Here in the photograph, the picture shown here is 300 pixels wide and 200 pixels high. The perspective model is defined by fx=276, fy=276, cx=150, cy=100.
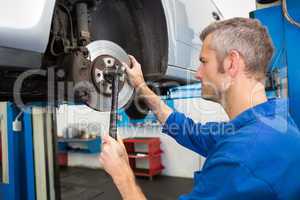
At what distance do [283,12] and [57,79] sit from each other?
981mm

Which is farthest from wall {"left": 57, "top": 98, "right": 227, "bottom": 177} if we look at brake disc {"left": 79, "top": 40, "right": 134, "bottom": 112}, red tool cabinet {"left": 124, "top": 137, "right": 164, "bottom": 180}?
brake disc {"left": 79, "top": 40, "right": 134, "bottom": 112}

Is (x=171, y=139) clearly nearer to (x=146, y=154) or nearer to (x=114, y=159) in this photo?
(x=146, y=154)

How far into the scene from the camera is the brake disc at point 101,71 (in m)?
0.79

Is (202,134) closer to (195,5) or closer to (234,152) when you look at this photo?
(234,152)

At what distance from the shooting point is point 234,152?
22.1 inches

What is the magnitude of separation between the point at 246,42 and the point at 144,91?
41 cm

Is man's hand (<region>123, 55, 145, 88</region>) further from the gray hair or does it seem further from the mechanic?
the gray hair

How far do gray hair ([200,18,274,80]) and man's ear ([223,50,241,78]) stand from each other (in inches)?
0.4

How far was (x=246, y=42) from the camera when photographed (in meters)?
0.72

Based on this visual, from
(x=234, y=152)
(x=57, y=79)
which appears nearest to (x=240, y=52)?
(x=234, y=152)

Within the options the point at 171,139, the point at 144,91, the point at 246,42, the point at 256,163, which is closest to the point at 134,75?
the point at 144,91

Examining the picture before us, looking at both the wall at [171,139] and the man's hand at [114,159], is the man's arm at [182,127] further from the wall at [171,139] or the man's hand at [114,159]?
the wall at [171,139]

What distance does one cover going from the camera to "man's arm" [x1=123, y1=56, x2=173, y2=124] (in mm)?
926

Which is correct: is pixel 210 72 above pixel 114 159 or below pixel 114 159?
above
